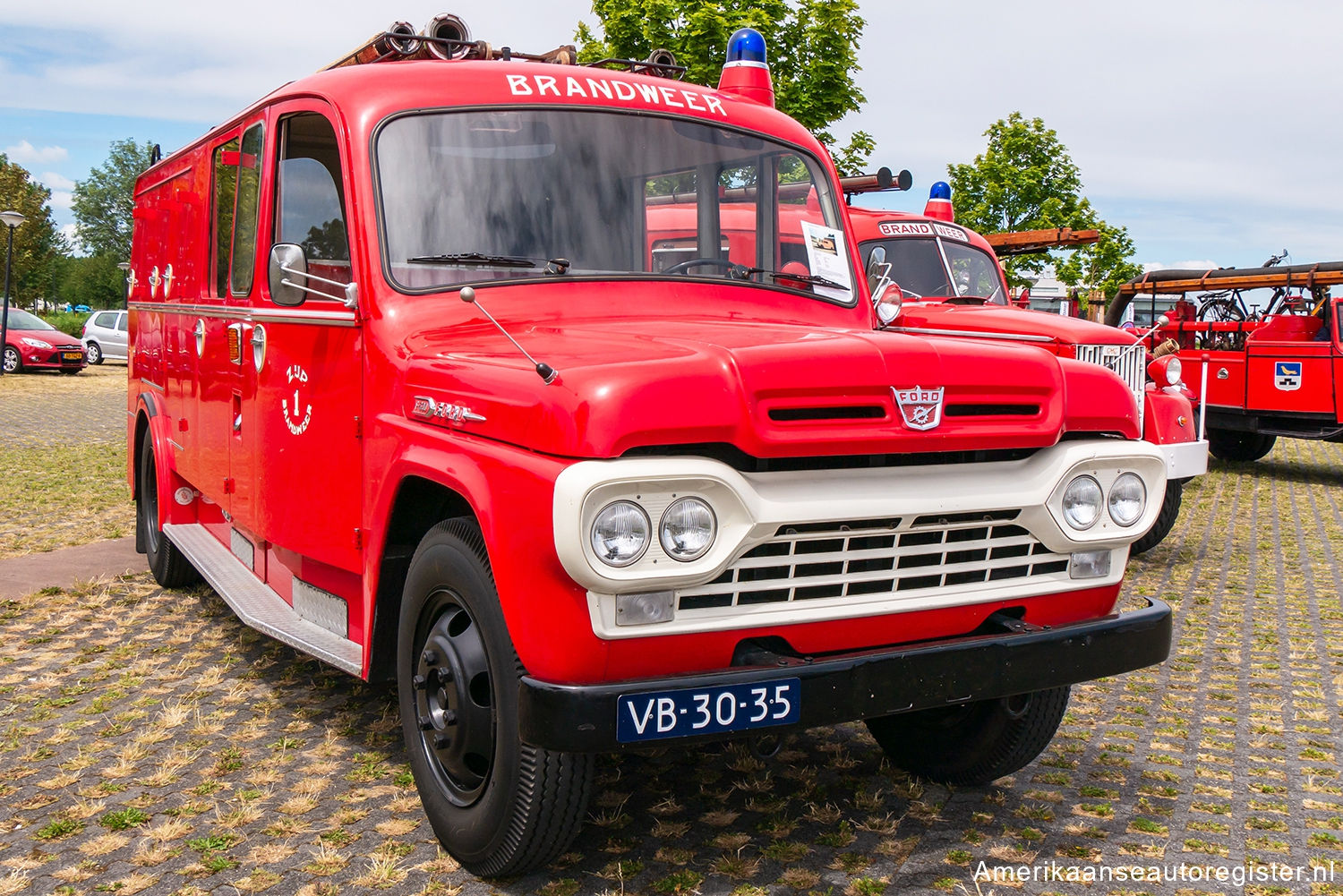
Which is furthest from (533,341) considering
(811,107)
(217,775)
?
(811,107)

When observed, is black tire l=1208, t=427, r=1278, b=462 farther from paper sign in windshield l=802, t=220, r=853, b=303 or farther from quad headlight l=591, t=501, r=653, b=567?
quad headlight l=591, t=501, r=653, b=567

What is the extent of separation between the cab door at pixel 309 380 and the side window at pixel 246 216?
0.57 ft

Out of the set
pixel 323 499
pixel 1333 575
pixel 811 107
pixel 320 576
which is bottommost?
pixel 1333 575

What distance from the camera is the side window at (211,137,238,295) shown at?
17.9 feet

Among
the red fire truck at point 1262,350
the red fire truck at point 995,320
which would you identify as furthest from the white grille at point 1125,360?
the red fire truck at point 1262,350

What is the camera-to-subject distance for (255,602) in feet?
16.6

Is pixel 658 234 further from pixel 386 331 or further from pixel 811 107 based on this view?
pixel 811 107

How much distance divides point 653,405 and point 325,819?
1.97 m

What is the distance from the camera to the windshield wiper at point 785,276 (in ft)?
14.6

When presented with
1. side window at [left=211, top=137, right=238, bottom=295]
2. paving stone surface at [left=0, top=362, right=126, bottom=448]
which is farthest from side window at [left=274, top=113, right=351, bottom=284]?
paving stone surface at [left=0, top=362, right=126, bottom=448]

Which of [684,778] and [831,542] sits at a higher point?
[831,542]

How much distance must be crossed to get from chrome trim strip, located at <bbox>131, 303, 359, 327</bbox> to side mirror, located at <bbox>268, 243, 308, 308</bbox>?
0.27 ft

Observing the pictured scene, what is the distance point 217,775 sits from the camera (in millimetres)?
4301

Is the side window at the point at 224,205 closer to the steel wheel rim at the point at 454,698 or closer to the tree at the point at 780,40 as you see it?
the steel wheel rim at the point at 454,698
